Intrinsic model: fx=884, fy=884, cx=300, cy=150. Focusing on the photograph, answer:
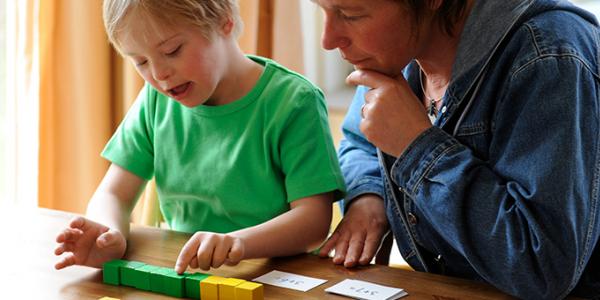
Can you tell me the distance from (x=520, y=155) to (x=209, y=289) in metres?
0.51

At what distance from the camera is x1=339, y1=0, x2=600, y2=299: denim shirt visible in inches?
50.3

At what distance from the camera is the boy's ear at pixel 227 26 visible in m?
1.73

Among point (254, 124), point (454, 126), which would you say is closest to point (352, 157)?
point (254, 124)

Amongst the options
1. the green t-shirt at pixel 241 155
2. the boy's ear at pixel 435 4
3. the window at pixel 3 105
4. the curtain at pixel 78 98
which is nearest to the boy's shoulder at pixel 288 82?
the green t-shirt at pixel 241 155

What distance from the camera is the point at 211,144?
1.74 meters

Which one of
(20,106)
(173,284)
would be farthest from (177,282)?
(20,106)

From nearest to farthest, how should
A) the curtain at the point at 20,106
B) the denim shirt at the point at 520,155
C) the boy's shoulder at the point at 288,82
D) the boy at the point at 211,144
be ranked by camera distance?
the denim shirt at the point at 520,155 → the boy at the point at 211,144 → the boy's shoulder at the point at 288,82 → the curtain at the point at 20,106

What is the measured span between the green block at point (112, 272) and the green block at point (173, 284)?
99 mm

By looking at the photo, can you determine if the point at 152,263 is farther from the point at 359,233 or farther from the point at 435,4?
the point at 435,4

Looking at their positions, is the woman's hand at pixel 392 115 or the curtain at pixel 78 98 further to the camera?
the curtain at pixel 78 98

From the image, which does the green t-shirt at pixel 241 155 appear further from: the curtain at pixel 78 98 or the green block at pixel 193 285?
the curtain at pixel 78 98

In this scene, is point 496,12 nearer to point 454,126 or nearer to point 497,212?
point 454,126

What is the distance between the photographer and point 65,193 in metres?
2.63

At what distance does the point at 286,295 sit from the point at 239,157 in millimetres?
421
